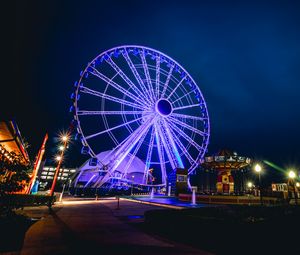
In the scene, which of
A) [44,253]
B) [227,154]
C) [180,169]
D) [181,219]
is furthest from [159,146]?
[44,253]

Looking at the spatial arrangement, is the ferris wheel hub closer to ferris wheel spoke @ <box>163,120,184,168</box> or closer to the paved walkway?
ferris wheel spoke @ <box>163,120,184,168</box>

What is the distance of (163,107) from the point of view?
27.4 m

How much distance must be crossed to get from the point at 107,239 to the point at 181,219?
2.33 metres

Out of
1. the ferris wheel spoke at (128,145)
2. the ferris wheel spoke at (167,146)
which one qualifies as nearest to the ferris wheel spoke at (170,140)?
the ferris wheel spoke at (167,146)

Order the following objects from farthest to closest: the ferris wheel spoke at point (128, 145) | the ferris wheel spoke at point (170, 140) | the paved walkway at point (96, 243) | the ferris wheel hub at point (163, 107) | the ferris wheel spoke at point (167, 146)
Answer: the ferris wheel spoke at point (167, 146) → the ferris wheel spoke at point (170, 140) → the ferris wheel hub at point (163, 107) → the ferris wheel spoke at point (128, 145) → the paved walkway at point (96, 243)

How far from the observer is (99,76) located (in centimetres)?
2391

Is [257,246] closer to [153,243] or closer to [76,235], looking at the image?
[153,243]

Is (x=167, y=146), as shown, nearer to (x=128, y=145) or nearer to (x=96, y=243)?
(x=128, y=145)

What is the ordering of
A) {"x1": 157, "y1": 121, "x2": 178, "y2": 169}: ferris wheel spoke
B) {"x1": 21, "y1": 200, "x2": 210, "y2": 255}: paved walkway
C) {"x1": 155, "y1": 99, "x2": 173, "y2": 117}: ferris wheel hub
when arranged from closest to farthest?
1. {"x1": 21, "y1": 200, "x2": 210, "y2": 255}: paved walkway
2. {"x1": 155, "y1": 99, "x2": 173, "y2": 117}: ferris wheel hub
3. {"x1": 157, "y1": 121, "x2": 178, "y2": 169}: ferris wheel spoke

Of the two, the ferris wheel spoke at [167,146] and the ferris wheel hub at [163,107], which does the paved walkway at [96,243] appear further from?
the ferris wheel hub at [163,107]

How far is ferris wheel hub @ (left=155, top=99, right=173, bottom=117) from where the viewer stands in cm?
2677

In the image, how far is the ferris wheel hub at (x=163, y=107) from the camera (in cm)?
2677

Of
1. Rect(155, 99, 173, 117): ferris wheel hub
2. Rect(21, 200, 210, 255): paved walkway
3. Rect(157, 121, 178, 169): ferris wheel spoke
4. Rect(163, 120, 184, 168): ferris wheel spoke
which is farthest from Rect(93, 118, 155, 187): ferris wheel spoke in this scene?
Rect(21, 200, 210, 255): paved walkway

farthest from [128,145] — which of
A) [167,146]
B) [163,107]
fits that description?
[163,107]
